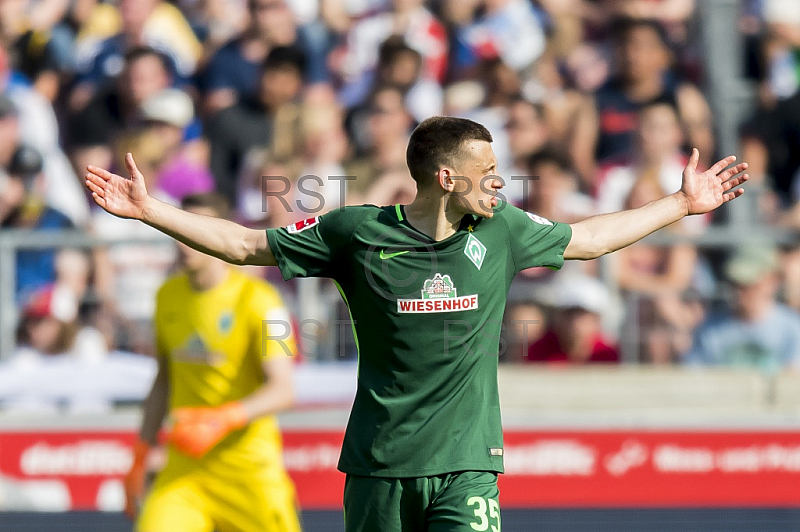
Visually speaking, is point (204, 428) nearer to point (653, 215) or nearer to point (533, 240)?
point (533, 240)

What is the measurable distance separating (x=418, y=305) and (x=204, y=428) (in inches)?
79.0

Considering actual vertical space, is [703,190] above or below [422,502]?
above

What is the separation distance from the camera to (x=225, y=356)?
6.45 meters

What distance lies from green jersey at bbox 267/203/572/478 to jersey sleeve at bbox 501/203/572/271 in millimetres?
37

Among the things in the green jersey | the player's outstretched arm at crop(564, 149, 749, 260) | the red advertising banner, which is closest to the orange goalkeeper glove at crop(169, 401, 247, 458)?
the green jersey

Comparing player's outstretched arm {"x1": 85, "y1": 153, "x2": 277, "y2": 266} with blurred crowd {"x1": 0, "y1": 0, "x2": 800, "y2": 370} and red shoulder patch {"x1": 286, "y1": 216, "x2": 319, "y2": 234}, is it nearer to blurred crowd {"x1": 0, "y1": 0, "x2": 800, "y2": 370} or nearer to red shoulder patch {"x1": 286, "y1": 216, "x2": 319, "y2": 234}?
red shoulder patch {"x1": 286, "y1": 216, "x2": 319, "y2": 234}

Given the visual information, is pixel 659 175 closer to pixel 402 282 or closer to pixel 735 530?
pixel 735 530

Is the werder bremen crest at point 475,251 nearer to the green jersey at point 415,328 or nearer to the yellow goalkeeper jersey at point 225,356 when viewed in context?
the green jersey at point 415,328

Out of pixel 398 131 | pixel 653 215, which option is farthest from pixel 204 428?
pixel 398 131

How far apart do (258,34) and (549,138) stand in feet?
10.7

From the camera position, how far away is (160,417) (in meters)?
6.58

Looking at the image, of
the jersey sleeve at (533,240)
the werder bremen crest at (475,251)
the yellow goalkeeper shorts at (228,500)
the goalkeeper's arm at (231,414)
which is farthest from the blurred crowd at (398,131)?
the werder bremen crest at (475,251)

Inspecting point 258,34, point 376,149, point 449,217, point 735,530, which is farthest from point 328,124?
point 449,217

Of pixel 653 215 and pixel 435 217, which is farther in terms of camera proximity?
pixel 653 215
